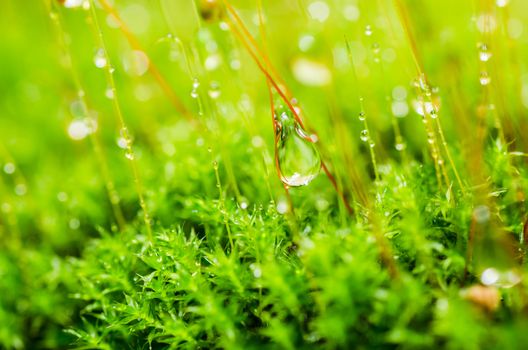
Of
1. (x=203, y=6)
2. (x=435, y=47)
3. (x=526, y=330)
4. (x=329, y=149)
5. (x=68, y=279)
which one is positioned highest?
(x=203, y=6)

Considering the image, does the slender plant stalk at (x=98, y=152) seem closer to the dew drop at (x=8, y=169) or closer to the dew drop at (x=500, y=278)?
the dew drop at (x=8, y=169)

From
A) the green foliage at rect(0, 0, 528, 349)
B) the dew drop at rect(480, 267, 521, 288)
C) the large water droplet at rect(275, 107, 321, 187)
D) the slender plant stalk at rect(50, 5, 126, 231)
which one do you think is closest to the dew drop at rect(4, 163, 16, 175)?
the green foliage at rect(0, 0, 528, 349)

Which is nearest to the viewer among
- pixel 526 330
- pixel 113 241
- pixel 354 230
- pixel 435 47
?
pixel 526 330

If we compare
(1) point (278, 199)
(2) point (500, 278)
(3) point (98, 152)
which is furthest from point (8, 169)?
(2) point (500, 278)

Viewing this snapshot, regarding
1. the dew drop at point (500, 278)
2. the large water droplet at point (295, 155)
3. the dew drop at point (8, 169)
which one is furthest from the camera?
the dew drop at point (8, 169)

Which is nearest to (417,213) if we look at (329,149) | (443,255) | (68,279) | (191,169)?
(443,255)

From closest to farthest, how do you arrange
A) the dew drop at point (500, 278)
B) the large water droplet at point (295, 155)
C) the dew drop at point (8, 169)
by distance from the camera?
the dew drop at point (500, 278) < the large water droplet at point (295, 155) < the dew drop at point (8, 169)

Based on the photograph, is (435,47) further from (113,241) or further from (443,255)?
(113,241)

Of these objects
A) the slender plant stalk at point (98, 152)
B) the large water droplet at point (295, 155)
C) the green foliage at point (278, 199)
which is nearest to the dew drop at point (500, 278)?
the green foliage at point (278, 199)
